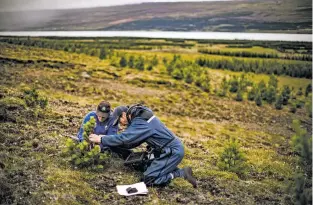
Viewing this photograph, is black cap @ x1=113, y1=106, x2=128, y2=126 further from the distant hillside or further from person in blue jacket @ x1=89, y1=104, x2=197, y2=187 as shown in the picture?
the distant hillside

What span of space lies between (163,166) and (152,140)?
0.61 metres

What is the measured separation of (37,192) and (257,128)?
1555 centimetres

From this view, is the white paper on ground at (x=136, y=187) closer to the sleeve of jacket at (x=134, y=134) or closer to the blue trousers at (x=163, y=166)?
the blue trousers at (x=163, y=166)

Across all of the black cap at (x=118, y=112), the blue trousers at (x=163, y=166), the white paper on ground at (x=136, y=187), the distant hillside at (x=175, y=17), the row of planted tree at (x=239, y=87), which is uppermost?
the distant hillside at (x=175, y=17)

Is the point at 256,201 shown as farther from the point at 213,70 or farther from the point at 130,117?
the point at 213,70

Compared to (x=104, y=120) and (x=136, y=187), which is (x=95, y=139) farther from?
(x=136, y=187)

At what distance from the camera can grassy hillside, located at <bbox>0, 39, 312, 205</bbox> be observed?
8.05 m

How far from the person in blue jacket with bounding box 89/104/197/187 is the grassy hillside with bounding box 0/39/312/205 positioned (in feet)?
1.20

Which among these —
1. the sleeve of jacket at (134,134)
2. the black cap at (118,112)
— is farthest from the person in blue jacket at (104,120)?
the sleeve of jacket at (134,134)

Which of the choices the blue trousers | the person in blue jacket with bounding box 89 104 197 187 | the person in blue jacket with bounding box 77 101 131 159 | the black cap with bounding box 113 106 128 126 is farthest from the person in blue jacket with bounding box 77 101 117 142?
the blue trousers

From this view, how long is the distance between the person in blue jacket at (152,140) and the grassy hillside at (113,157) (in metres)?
0.37

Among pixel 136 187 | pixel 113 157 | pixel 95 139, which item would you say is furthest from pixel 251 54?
A: pixel 136 187

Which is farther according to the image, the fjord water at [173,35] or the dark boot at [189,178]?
the fjord water at [173,35]

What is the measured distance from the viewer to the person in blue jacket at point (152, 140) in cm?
819
